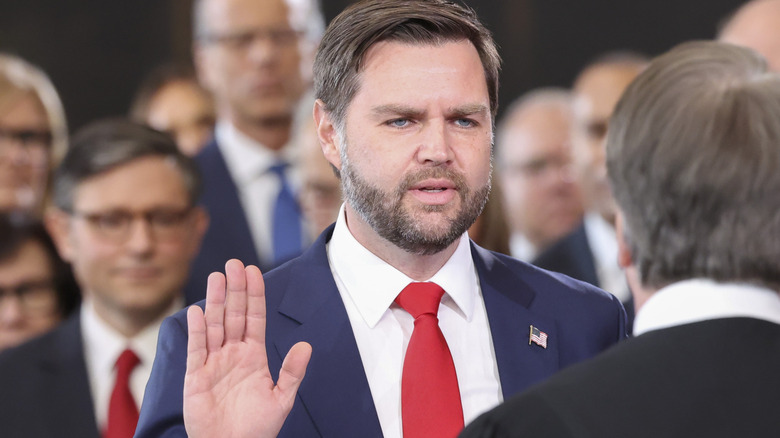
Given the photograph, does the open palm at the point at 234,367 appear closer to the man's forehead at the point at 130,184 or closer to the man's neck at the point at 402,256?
the man's neck at the point at 402,256

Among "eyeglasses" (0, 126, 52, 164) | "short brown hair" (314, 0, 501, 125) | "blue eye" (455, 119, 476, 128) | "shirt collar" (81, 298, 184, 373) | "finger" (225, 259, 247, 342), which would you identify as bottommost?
"shirt collar" (81, 298, 184, 373)

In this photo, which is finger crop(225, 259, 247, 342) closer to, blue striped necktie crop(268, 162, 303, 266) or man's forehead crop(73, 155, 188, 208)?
man's forehead crop(73, 155, 188, 208)

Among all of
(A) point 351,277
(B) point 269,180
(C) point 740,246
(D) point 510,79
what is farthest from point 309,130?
(D) point 510,79

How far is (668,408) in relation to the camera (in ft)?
5.22

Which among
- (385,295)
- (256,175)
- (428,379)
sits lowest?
(256,175)

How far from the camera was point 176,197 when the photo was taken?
3.56 m

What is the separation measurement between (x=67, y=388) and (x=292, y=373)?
1356 mm

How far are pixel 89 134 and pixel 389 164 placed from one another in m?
1.64

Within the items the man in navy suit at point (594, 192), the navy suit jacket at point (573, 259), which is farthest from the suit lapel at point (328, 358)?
the navy suit jacket at point (573, 259)

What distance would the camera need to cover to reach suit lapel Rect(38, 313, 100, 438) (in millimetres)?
3180

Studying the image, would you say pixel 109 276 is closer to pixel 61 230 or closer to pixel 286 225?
pixel 61 230

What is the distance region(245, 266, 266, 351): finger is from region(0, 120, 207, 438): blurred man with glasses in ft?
3.86

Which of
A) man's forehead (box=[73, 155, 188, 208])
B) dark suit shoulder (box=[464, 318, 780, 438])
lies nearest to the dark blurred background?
man's forehead (box=[73, 155, 188, 208])

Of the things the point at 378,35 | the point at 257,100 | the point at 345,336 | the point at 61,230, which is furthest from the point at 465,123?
the point at 257,100
